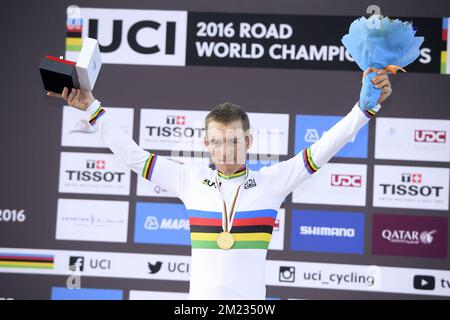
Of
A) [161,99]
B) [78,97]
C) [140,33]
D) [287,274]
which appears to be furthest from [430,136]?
[78,97]

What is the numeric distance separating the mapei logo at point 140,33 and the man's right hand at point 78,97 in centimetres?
217

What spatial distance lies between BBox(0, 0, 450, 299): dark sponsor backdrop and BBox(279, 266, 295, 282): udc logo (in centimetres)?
9

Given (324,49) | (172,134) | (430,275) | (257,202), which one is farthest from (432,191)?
(257,202)

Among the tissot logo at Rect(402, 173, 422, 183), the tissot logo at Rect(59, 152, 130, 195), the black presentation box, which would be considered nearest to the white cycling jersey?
the black presentation box

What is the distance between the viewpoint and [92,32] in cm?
427

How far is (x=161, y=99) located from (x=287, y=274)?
1674 millimetres

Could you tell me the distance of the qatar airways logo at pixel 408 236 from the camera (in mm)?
4117

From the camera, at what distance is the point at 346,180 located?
416 centimetres

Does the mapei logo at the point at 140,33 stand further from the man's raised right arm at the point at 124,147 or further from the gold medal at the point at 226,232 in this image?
the gold medal at the point at 226,232

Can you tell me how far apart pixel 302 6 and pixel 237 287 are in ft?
9.09

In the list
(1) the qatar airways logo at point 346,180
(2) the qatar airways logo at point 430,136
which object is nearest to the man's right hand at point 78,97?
(1) the qatar airways logo at point 346,180

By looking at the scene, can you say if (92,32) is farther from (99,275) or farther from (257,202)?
(257,202)

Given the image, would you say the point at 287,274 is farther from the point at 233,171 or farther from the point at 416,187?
the point at 233,171

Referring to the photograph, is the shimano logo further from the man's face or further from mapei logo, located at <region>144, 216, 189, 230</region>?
the man's face
